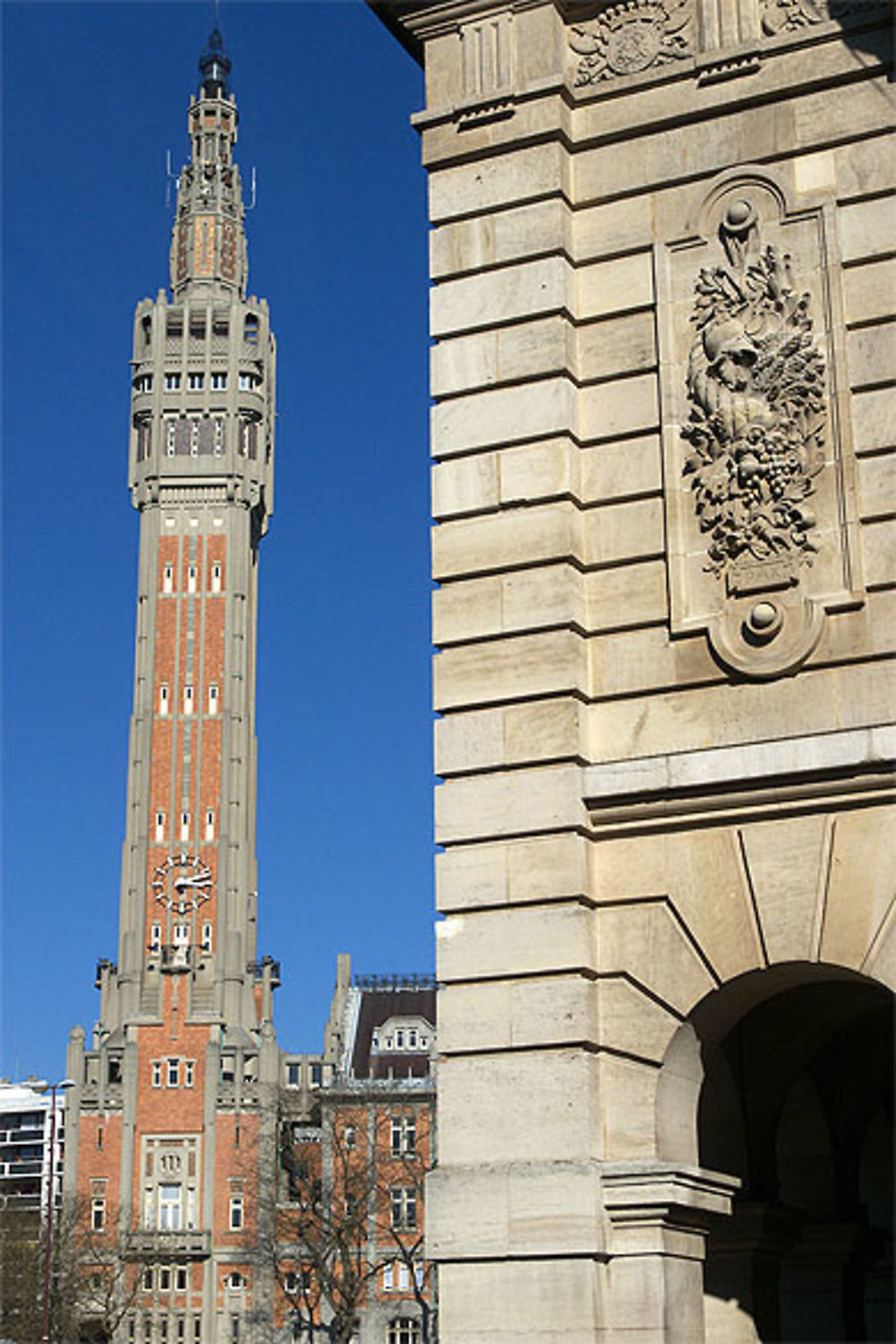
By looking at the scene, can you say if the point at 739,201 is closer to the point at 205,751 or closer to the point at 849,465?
the point at 849,465

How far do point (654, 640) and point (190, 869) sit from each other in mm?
92074

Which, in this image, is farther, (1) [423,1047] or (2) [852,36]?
(1) [423,1047]

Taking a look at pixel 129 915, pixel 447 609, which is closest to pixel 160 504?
pixel 129 915

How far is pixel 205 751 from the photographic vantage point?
105062 mm

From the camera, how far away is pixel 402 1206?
296 feet

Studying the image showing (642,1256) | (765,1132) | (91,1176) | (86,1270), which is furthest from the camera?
(91,1176)

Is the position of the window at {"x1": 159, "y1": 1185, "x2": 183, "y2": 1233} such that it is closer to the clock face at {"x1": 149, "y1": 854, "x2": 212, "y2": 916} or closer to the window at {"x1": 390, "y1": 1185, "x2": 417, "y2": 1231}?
the window at {"x1": 390, "y1": 1185, "x2": 417, "y2": 1231}

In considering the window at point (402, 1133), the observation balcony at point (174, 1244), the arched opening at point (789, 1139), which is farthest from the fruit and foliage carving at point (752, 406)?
the observation balcony at point (174, 1244)

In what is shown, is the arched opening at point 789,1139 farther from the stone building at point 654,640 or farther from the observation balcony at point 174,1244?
the observation balcony at point 174,1244

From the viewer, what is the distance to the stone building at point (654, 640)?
12.4 metres

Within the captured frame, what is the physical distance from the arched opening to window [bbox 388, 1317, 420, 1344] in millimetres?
75869

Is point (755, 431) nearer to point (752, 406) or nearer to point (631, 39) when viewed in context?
point (752, 406)

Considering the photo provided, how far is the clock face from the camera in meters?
103

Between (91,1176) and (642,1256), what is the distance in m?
90.5
